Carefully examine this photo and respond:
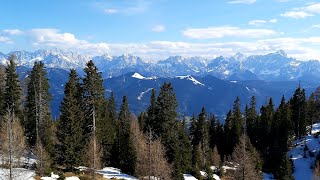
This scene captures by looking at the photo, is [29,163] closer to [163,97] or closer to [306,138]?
[163,97]

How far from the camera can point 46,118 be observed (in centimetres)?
6769

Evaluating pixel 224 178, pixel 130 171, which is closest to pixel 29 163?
pixel 130 171

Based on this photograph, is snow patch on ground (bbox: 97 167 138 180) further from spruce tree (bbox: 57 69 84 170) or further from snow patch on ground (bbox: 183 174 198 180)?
snow patch on ground (bbox: 183 174 198 180)

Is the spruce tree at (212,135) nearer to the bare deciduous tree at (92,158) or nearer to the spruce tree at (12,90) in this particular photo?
the bare deciduous tree at (92,158)

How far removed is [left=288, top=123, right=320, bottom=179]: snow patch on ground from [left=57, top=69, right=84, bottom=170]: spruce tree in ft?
187

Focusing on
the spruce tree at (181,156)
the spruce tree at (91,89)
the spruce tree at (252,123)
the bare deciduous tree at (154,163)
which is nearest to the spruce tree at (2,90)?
the spruce tree at (91,89)

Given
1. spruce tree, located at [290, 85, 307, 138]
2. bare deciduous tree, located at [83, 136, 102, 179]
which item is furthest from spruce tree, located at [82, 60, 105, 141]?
spruce tree, located at [290, 85, 307, 138]

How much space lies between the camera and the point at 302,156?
325ft

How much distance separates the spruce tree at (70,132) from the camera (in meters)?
59.0

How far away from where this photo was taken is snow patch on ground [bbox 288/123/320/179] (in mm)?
93044

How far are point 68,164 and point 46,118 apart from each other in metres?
11.9

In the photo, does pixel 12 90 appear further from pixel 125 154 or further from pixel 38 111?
pixel 125 154

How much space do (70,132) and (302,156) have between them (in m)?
65.1

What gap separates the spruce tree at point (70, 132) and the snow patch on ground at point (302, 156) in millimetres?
56961
